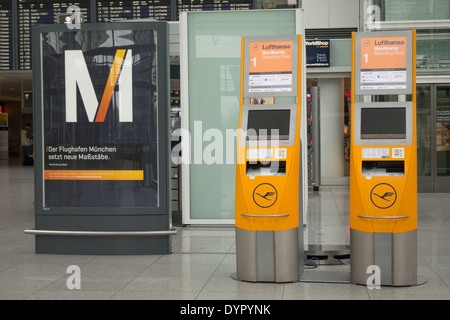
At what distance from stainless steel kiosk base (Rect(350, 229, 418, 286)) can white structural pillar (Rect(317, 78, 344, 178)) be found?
32.2ft

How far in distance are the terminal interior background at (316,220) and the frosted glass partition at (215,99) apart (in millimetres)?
69

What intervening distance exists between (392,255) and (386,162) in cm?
69

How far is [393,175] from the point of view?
4879mm

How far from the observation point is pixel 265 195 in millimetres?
5055

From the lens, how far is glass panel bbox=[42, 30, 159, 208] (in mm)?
6273

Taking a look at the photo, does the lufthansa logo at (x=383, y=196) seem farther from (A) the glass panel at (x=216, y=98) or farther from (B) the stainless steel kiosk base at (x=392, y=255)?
(A) the glass panel at (x=216, y=98)

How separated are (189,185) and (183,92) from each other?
119 cm

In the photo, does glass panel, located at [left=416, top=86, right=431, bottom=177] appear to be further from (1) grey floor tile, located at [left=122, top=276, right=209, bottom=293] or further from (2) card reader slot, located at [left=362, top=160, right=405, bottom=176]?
(1) grey floor tile, located at [left=122, top=276, right=209, bottom=293]

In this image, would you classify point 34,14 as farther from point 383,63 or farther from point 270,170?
point 383,63

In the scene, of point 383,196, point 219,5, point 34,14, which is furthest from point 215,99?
point 34,14

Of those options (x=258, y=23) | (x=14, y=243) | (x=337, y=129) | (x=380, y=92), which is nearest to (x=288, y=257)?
(x=380, y=92)

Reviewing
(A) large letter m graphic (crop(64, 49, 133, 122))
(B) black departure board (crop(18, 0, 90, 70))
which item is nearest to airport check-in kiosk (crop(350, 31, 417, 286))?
(A) large letter m graphic (crop(64, 49, 133, 122))

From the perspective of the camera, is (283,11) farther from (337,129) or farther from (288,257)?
(337,129)
